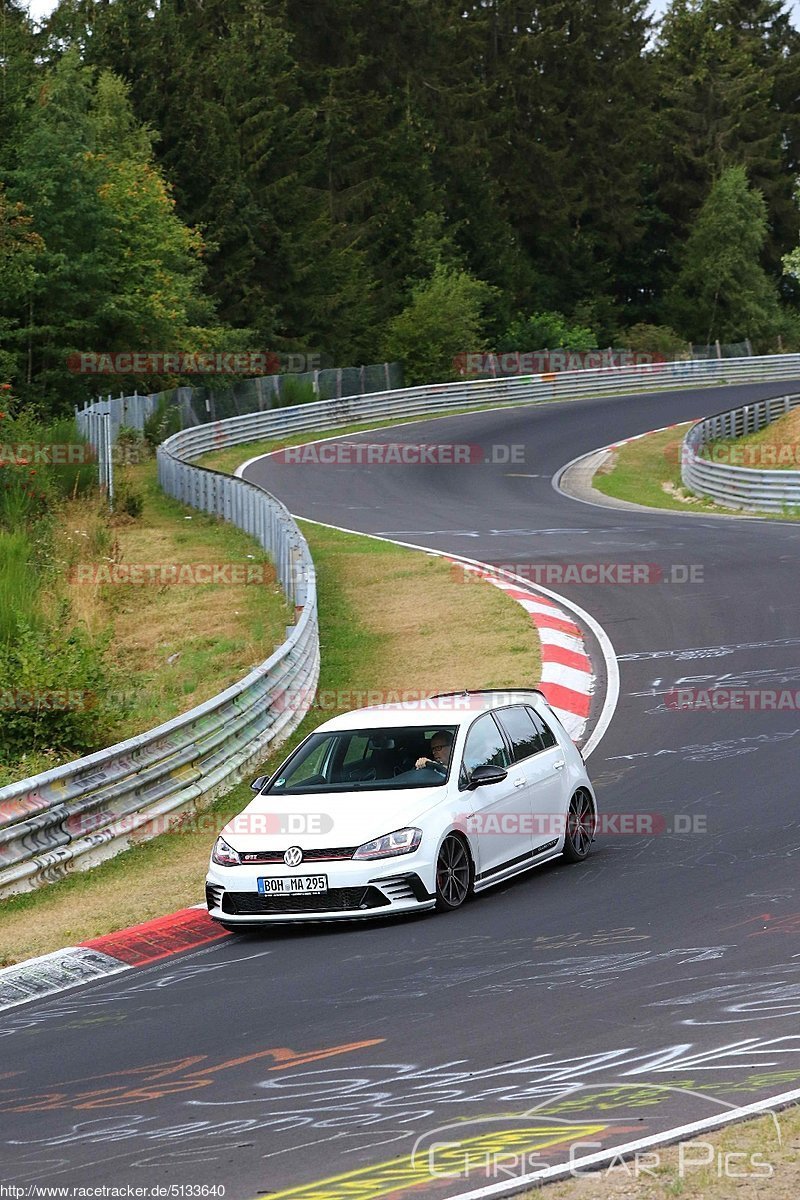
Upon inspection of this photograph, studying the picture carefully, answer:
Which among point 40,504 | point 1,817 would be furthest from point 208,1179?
point 40,504

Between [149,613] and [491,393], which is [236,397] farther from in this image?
[149,613]

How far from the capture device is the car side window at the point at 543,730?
1252 centimetres

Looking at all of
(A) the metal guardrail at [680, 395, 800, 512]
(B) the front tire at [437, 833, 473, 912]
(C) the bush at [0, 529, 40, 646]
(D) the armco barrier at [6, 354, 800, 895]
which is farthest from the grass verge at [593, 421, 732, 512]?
(B) the front tire at [437, 833, 473, 912]

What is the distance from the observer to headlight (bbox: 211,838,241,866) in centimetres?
1075

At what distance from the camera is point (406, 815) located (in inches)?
420

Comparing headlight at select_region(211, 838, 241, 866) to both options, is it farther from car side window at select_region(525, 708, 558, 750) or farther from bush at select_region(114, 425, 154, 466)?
bush at select_region(114, 425, 154, 466)

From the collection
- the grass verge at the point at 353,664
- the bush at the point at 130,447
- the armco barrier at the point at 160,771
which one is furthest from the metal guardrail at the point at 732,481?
the bush at the point at 130,447

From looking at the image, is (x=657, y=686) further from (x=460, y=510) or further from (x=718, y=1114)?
(x=460, y=510)

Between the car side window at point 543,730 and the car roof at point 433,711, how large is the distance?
12 cm

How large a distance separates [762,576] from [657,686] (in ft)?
23.5

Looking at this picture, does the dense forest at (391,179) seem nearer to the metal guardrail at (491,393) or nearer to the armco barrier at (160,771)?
the metal guardrail at (491,393)

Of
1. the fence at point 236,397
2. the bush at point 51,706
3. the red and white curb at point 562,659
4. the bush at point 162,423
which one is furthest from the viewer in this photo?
the bush at point 162,423

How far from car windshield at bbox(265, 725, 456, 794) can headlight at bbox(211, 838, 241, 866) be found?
0.74m

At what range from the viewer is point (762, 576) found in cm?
2509
